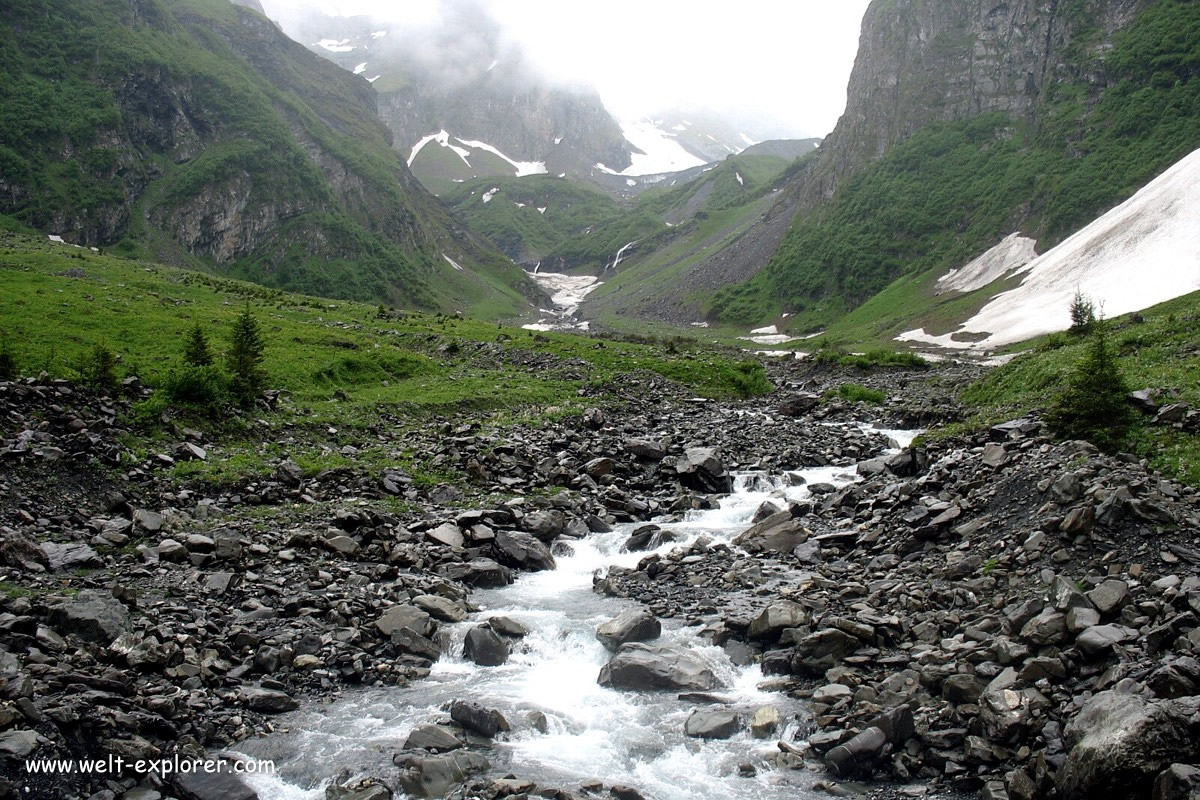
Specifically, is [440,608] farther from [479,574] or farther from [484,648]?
[479,574]

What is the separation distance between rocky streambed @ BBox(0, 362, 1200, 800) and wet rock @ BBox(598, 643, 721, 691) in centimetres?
7

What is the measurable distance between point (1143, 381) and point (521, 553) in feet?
66.5

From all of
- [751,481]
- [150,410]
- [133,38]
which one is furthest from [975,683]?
[133,38]

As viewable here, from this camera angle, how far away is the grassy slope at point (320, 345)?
113 ft

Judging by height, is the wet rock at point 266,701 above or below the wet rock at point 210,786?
above

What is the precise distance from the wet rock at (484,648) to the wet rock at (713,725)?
464 centimetres

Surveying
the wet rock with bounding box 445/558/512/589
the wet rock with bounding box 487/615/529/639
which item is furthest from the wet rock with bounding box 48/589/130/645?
the wet rock with bounding box 445/558/512/589

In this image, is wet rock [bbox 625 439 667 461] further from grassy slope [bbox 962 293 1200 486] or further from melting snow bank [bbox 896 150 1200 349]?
melting snow bank [bbox 896 150 1200 349]

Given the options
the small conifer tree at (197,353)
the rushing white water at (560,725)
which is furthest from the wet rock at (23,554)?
the small conifer tree at (197,353)

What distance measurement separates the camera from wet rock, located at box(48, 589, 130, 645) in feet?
45.3

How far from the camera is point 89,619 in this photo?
14.0 meters

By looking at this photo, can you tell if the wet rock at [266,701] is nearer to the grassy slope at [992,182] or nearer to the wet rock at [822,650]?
the wet rock at [822,650]

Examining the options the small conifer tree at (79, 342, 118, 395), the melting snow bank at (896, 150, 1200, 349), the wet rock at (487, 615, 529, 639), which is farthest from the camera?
the melting snow bank at (896, 150, 1200, 349)

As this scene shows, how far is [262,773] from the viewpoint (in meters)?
11.9
